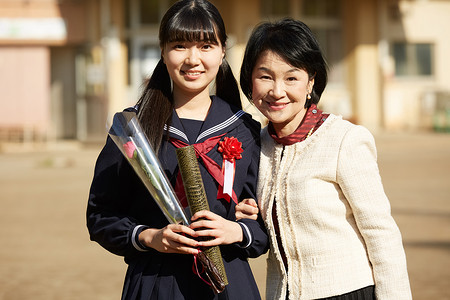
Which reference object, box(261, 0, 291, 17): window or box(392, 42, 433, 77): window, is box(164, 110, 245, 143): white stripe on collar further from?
box(392, 42, 433, 77): window

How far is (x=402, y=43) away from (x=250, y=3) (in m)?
4.74

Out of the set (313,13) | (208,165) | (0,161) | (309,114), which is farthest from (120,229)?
(313,13)

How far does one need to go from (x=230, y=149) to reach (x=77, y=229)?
6.15m

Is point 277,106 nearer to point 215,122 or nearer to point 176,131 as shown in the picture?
point 215,122

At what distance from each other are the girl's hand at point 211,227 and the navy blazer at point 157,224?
136 mm

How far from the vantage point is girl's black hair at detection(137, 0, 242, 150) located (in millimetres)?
2457

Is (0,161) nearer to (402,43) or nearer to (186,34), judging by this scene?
(402,43)

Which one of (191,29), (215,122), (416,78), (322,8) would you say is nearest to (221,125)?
(215,122)

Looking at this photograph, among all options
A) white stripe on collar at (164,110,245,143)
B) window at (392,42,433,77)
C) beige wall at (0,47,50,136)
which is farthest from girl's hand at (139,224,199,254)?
window at (392,42,433,77)

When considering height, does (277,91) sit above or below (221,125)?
above

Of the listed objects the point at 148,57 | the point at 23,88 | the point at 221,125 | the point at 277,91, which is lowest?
the point at 221,125

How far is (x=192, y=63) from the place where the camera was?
2457 mm

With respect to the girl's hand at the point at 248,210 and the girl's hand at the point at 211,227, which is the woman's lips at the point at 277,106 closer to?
the girl's hand at the point at 248,210

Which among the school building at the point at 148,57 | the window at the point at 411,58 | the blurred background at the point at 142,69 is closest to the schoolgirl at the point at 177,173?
the blurred background at the point at 142,69
